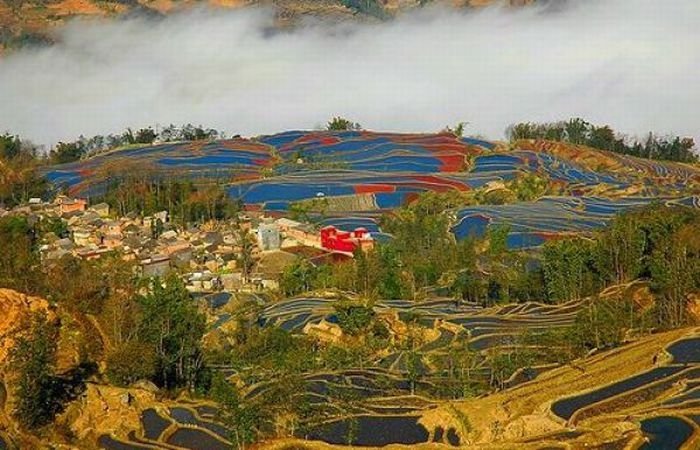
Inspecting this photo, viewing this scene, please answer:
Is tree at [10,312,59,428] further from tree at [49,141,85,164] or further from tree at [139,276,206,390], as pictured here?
tree at [49,141,85,164]

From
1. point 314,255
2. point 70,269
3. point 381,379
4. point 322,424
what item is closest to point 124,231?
point 314,255

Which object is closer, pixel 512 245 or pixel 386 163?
pixel 512 245

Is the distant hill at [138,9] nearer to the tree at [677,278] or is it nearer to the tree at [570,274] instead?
the tree at [570,274]

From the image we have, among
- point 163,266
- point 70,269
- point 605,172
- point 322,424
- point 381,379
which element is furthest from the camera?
point 605,172

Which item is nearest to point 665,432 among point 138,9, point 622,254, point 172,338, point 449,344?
point 449,344

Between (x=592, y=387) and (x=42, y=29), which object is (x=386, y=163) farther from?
(x=42, y=29)

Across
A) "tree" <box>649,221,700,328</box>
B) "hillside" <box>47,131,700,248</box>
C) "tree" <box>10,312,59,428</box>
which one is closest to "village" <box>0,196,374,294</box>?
"hillside" <box>47,131,700,248</box>

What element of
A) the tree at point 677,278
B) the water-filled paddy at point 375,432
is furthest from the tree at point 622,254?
the water-filled paddy at point 375,432
